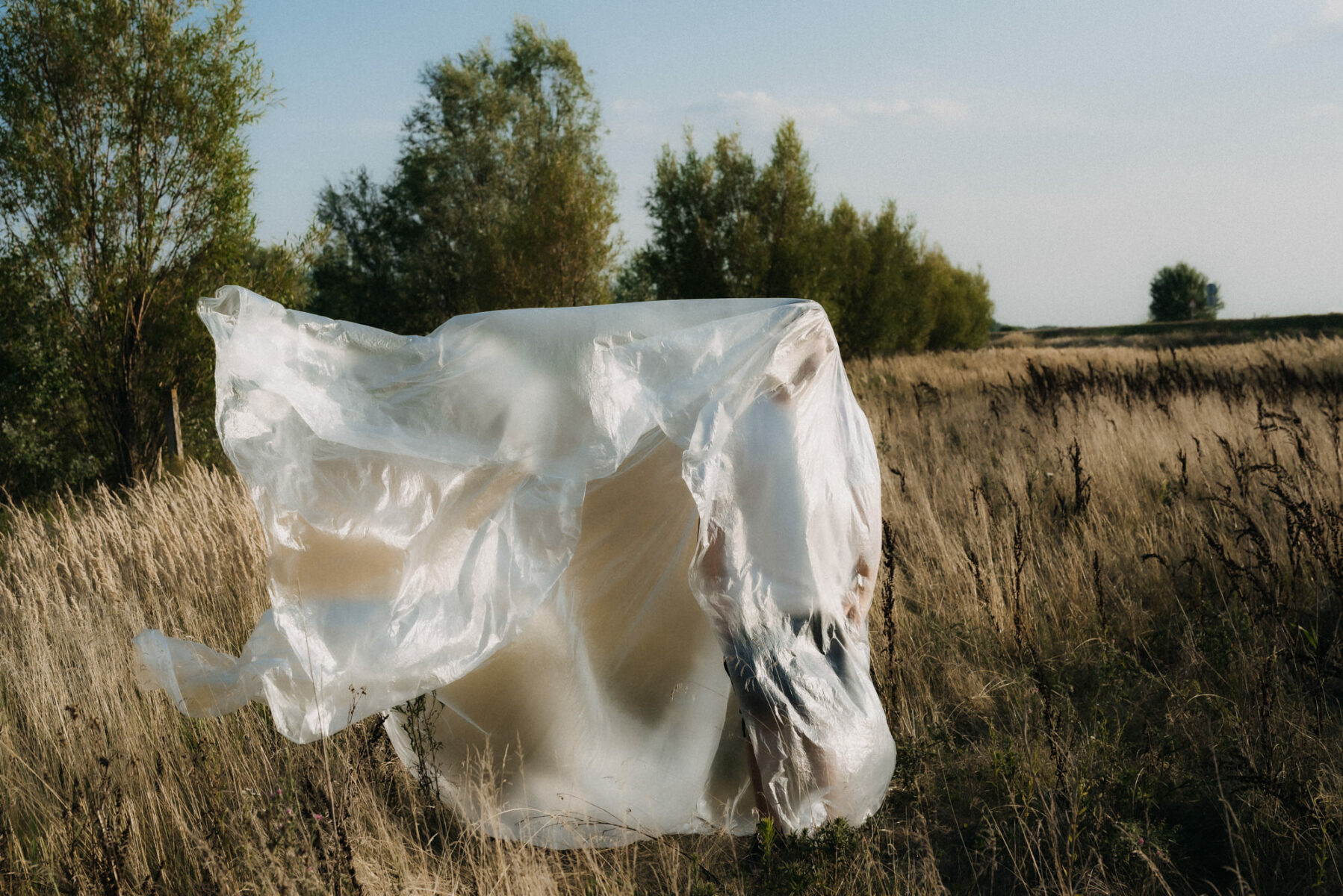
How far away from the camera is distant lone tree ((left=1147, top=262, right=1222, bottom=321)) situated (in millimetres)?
62125

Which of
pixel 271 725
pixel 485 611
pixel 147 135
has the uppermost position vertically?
pixel 147 135

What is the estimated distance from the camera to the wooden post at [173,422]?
11484mm

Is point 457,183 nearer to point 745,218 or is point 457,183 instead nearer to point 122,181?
point 745,218

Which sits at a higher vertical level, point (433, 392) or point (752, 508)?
point (433, 392)

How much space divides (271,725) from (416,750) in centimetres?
79

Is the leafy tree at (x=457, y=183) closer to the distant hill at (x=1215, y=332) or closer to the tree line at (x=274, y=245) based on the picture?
the tree line at (x=274, y=245)

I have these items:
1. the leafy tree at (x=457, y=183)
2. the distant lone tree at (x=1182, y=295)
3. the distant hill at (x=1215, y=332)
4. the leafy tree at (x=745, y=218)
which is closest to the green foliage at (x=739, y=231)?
the leafy tree at (x=745, y=218)

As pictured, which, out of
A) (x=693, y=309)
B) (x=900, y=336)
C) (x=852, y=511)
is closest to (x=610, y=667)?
(x=852, y=511)

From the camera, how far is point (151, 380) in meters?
11.1

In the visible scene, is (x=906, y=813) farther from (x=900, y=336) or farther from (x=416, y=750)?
(x=900, y=336)

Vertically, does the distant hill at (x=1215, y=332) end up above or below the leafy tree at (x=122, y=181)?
below

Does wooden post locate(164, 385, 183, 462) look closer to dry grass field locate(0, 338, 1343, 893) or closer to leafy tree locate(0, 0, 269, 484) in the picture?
leafy tree locate(0, 0, 269, 484)

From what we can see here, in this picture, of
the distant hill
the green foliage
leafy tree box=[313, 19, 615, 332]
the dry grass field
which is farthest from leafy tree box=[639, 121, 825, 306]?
the dry grass field

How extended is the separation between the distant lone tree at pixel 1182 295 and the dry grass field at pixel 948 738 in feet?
230
